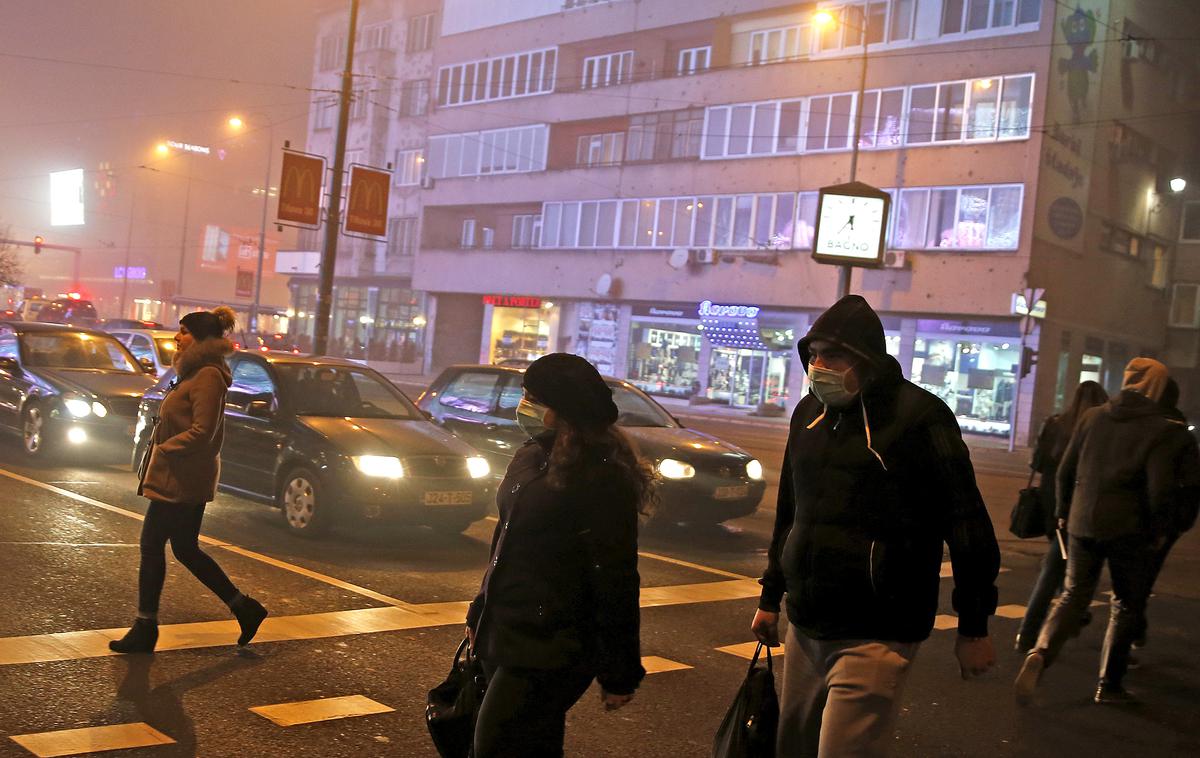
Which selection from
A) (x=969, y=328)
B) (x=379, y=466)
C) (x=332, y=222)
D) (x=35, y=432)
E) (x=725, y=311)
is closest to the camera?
(x=379, y=466)

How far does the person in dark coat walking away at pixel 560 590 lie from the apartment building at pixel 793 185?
1063 inches

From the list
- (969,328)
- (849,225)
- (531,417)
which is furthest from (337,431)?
(969,328)

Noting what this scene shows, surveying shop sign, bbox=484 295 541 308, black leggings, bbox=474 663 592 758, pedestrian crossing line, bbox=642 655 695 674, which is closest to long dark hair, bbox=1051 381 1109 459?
pedestrian crossing line, bbox=642 655 695 674

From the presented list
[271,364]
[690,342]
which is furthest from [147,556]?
[690,342]

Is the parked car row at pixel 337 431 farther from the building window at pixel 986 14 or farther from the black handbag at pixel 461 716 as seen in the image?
the building window at pixel 986 14

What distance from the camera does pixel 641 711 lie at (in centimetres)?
586

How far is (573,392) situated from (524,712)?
3.01 ft

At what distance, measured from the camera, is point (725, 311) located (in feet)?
131

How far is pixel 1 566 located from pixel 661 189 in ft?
116

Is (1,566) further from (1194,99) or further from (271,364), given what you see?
(1194,99)

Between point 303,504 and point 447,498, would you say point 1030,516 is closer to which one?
point 447,498

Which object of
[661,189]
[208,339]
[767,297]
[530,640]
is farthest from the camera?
[661,189]

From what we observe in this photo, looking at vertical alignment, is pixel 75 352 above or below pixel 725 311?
below

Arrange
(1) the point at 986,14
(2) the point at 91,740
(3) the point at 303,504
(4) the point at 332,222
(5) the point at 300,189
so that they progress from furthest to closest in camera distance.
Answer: (1) the point at 986,14, (4) the point at 332,222, (5) the point at 300,189, (3) the point at 303,504, (2) the point at 91,740
